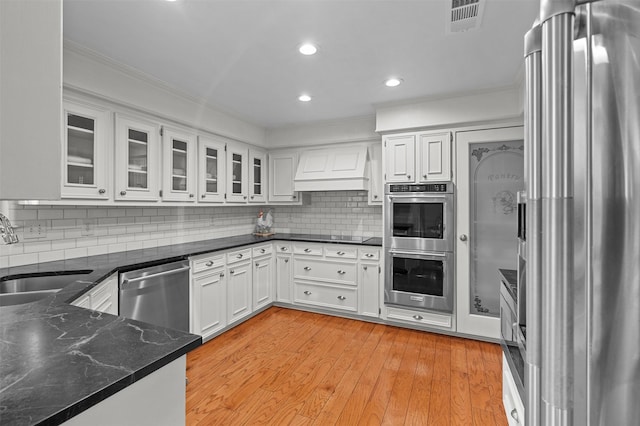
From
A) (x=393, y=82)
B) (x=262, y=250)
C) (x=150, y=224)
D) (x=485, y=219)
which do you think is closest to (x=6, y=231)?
(x=150, y=224)

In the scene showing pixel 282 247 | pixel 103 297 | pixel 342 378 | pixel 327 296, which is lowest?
pixel 342 378

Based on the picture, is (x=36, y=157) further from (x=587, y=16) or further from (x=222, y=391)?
(x=222, y=391)

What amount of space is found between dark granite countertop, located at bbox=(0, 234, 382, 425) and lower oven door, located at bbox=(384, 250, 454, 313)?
9.33ft

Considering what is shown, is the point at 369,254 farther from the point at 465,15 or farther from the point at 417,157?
the point at 465,15

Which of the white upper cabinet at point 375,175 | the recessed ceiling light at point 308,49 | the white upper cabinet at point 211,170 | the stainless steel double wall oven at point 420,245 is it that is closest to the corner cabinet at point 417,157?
the stainless steel double wall oven at point 420,245

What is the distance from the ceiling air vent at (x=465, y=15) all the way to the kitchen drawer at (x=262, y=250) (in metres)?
2.95

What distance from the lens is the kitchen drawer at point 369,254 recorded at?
3.75 m

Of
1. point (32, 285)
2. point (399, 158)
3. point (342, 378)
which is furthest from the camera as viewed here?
point (399, 158)

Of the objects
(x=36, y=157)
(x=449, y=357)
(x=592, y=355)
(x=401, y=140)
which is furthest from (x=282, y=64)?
(x=449, y=357)

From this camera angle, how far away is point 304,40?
7.48 ft

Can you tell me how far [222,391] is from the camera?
92.5 inches

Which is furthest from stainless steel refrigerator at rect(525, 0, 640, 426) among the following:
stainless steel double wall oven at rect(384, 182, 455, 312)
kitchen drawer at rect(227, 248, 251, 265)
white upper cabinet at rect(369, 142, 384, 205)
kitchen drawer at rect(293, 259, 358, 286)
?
white upper cabinet at rect(369, 142, 384, 205)

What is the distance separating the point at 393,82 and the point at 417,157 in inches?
Result: 34.7

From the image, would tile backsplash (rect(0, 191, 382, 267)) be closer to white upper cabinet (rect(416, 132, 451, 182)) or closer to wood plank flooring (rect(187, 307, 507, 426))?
white upper cabinet (rect(416, 132, 451, 182))
